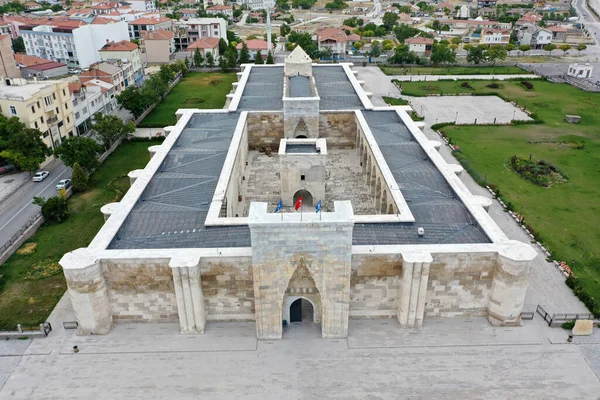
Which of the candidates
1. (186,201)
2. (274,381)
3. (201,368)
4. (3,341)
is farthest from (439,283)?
(3,341)

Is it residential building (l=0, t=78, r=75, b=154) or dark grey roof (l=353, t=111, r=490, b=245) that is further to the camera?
residential building (l=0, t=78, r=75, b=154)

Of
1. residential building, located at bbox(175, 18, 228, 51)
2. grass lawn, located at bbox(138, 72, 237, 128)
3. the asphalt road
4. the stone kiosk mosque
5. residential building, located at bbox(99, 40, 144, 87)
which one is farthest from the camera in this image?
residential building, located at bbox(175, 18, 228, 51)

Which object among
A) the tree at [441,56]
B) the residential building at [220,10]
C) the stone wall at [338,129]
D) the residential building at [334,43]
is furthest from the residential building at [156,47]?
the residential building at [220,10]

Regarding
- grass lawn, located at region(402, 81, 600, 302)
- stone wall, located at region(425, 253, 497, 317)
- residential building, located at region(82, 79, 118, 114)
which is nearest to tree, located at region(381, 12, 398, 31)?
grass lawn, located at region(402, 81, 600, 302)

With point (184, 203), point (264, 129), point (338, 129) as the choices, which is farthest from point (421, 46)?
point (184, 203)

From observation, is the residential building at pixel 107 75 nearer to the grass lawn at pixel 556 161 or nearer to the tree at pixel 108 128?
Answer: the tree at pixel 108 128

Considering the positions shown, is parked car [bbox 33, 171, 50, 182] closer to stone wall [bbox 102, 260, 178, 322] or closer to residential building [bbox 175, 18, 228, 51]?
stone wall [bbox 102, 260, 178, 322]
